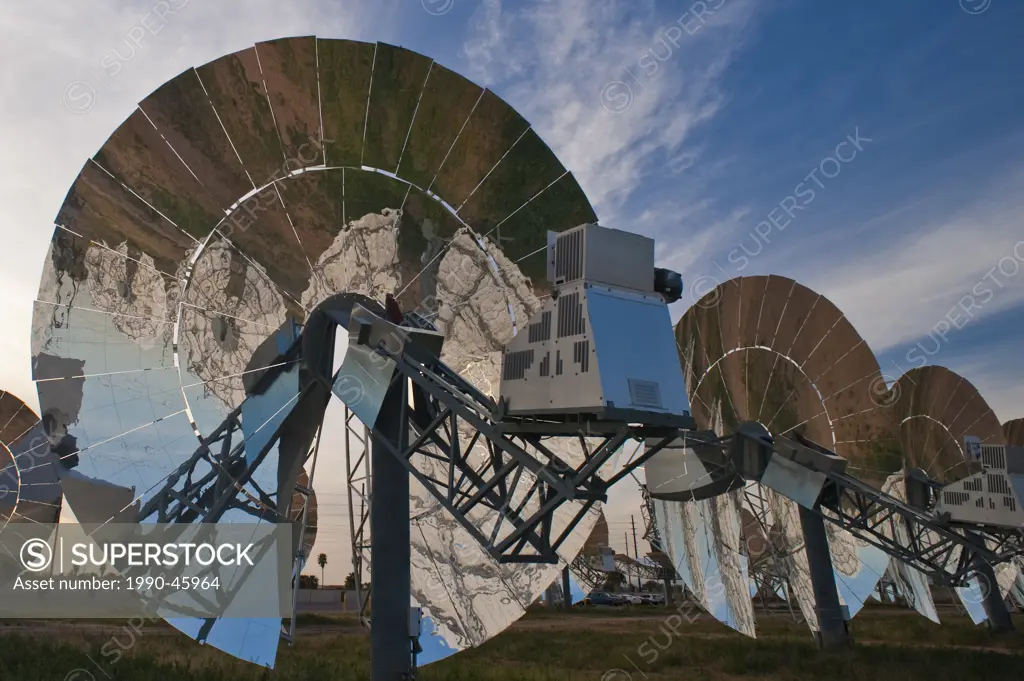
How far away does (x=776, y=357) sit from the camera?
23016mm

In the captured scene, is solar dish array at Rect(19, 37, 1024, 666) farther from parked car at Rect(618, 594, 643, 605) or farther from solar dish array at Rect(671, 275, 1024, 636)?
parked car at Rect(618, 594, 643, 605)

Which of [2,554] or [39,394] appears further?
[2,554]

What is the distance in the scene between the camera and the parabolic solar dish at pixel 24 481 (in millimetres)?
32781

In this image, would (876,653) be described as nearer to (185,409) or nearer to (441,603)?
(441,603)

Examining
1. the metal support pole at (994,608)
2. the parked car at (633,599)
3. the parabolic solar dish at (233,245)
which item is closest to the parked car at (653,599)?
the parked car at (633,599)

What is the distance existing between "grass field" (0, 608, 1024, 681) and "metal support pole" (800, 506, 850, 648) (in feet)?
1.75

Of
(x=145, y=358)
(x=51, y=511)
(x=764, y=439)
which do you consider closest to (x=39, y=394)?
(x=145, y=358)

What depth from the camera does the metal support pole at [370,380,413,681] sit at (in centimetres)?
1225

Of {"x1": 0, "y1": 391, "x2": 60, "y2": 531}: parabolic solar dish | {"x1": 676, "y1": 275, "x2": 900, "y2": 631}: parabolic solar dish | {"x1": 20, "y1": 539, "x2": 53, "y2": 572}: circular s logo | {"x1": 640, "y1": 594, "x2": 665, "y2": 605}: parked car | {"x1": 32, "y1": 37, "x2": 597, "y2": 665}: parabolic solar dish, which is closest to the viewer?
{"x1": 32, "y1": 37, "x2": 597, "y2": 665}: parabolic solar dish

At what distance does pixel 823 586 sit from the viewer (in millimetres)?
22406

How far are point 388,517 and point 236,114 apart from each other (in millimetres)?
6561

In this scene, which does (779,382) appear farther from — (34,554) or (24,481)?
(24,481)

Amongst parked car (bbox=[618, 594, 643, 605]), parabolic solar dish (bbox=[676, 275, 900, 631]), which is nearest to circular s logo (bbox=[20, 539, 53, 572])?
parabolic solar dish (bbox=[676, 275, 900, 631])

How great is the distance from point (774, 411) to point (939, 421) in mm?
10338
